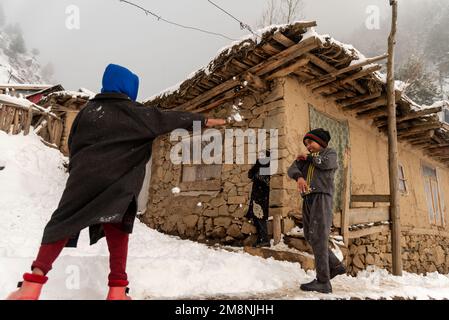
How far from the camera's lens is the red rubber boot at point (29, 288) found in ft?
5.08

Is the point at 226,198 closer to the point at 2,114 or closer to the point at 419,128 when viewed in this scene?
the point at 419,128

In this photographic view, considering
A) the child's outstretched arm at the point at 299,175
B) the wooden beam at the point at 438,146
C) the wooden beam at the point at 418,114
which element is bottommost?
the child's outstretched arm at the point at 299,175

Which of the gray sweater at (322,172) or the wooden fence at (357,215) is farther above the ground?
the gray sweater at (322,172)

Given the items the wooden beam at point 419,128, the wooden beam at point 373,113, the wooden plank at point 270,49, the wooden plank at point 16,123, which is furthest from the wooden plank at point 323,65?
the wooden plank at point 16,123

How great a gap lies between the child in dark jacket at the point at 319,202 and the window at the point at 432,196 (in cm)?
750

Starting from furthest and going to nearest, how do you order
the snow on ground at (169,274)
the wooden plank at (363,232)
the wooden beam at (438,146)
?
the wooden beam at (438,146) < the wooden plank at (363,232) < the snow on ground at (169,274)

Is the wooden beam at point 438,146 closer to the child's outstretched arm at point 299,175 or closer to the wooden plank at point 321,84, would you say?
the wooden plank at point 321,84

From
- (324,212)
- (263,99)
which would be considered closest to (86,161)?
(324,212)

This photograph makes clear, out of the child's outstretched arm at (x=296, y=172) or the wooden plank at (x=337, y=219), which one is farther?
the wooden plank at (x=337, y=219)

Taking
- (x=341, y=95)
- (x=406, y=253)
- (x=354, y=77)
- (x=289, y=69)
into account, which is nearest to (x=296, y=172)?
(x=289, y=69)

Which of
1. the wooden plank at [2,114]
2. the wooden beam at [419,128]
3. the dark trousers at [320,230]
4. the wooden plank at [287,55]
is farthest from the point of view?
the wooden plank at [2,114]

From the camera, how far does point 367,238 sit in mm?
6074
